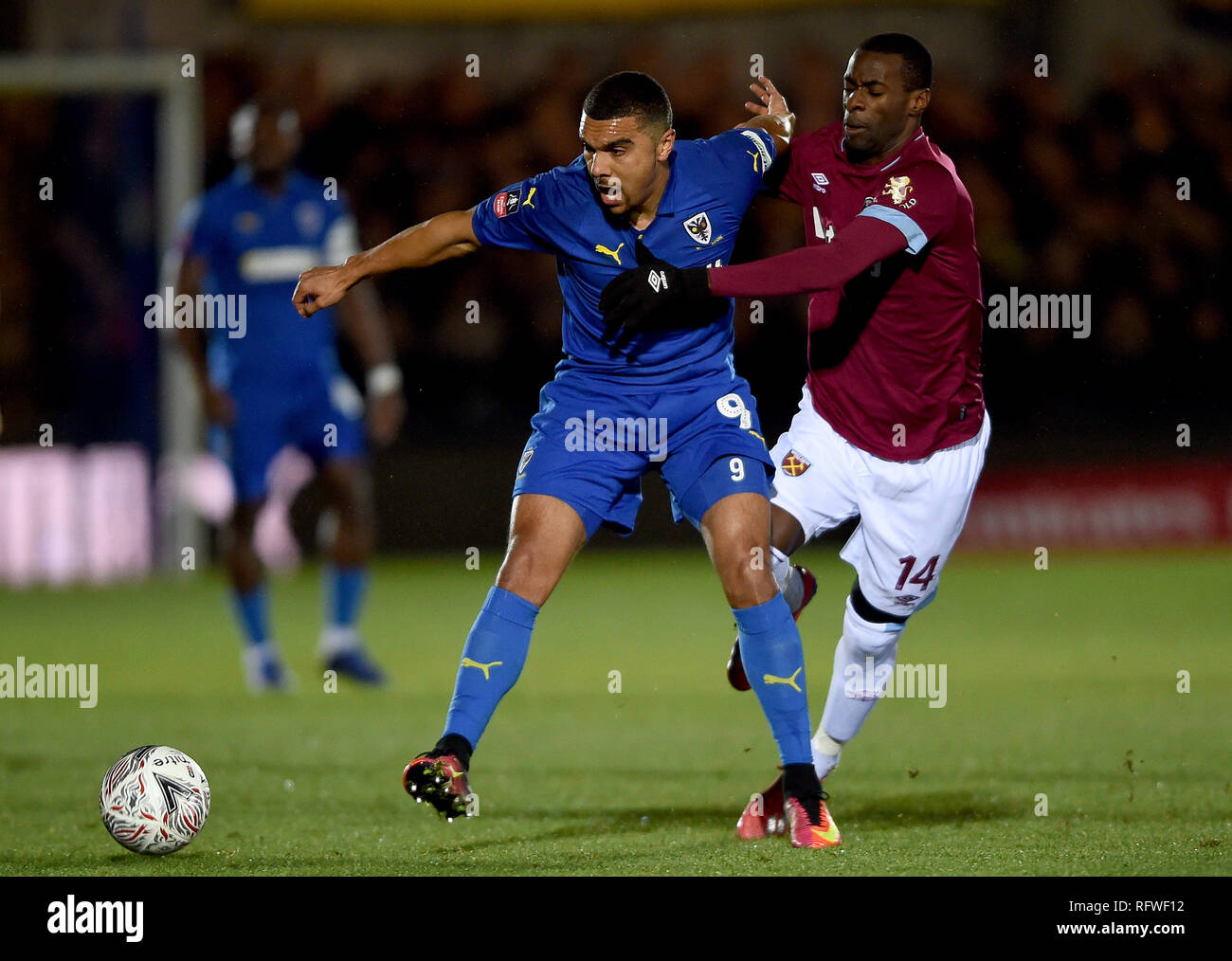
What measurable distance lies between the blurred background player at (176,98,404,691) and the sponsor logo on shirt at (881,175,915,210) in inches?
166

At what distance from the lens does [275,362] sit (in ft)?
29.0

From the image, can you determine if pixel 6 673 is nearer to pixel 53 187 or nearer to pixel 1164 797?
pixel 1164 797

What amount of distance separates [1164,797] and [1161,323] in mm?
7747

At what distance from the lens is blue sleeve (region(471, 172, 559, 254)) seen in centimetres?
485

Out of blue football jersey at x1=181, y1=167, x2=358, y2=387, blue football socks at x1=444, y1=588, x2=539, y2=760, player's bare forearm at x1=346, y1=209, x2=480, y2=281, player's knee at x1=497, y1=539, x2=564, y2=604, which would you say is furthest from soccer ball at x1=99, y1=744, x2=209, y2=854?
blue football jersey at x1=181, y1=167, x2=358, y2=387

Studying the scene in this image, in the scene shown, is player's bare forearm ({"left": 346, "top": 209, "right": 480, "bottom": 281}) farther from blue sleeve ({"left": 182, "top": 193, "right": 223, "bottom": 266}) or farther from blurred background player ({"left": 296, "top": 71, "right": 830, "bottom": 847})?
blue sleeve ({"left": 182, "top": 193, "right": 223, "bottom": 266})

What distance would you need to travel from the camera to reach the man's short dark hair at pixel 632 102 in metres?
4.65

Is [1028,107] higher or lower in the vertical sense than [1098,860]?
higher

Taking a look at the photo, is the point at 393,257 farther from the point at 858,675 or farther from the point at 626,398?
the point at 858,675

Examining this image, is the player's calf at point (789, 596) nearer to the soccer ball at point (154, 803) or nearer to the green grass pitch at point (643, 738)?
the green grass pitch at point (643, 738)

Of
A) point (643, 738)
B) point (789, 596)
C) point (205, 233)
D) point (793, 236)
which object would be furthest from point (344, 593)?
point (793, 236)

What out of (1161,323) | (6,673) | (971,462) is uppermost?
(1161,323)
